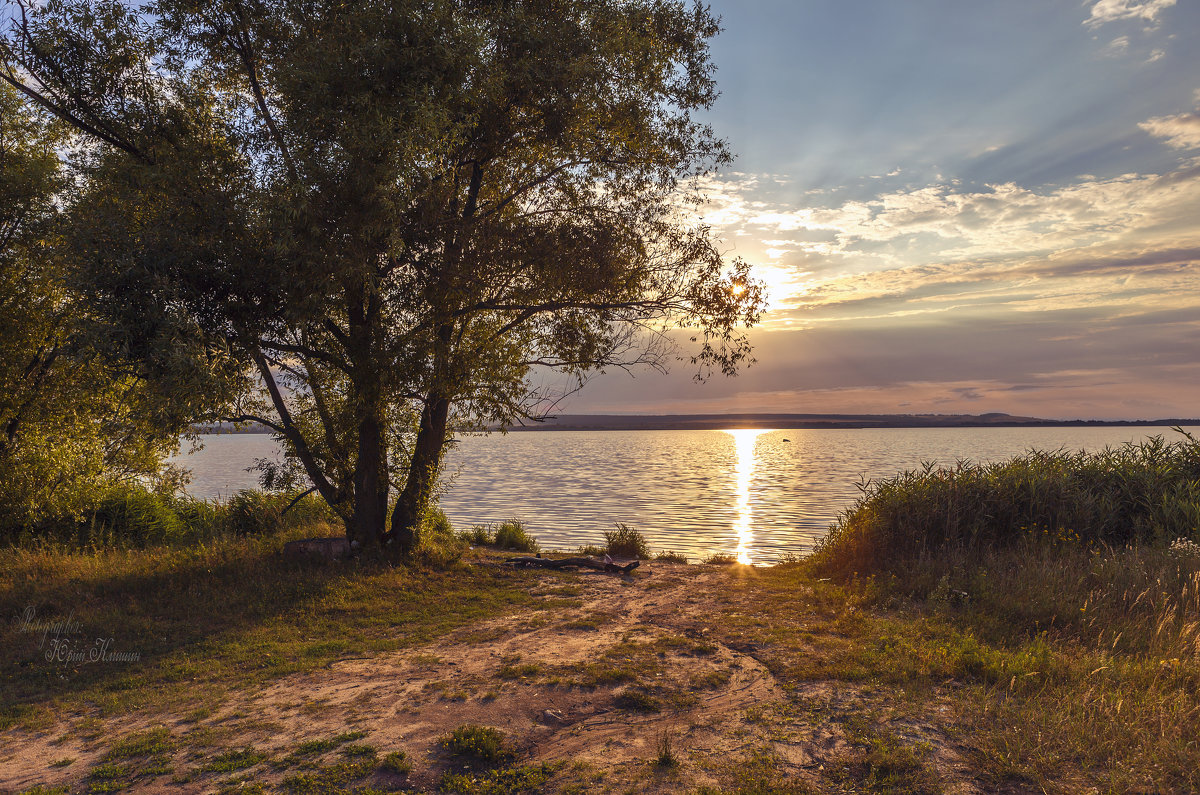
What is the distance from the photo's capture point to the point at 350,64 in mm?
11539

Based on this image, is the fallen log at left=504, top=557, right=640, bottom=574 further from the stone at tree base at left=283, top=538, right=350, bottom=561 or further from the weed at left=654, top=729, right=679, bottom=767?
the weed at left=654, top=729, right=679, bottom=767

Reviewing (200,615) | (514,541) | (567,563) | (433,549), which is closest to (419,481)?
(433,549)

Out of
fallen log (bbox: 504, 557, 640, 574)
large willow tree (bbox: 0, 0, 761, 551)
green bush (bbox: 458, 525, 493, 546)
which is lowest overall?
green bush (bbox: 458, 525, 493, 546)

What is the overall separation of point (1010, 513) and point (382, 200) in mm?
14330

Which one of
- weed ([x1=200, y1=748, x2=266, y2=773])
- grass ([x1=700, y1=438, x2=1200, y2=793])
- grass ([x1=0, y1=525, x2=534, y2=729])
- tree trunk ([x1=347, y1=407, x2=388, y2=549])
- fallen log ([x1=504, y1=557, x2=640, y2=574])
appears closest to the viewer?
grass ([x1=700, y1=438, x2=1200, y2=793])

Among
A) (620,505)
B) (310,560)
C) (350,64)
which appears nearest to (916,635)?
(310,560)

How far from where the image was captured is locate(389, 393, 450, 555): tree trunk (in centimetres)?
1493

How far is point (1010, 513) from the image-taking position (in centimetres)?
1422

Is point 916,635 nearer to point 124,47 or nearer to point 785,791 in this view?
point 785,791

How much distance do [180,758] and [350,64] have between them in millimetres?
10822

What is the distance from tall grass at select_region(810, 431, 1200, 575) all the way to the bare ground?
5799 millimetres

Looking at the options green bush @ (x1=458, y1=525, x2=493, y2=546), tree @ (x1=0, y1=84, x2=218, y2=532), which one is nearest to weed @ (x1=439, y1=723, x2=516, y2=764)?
tree @ (x1=0, y1=84, x2=218, y2=532)

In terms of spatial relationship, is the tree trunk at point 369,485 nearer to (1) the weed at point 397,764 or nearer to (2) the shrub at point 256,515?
(2) the shrub at point 256,515

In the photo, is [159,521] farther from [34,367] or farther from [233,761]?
[233,761]
